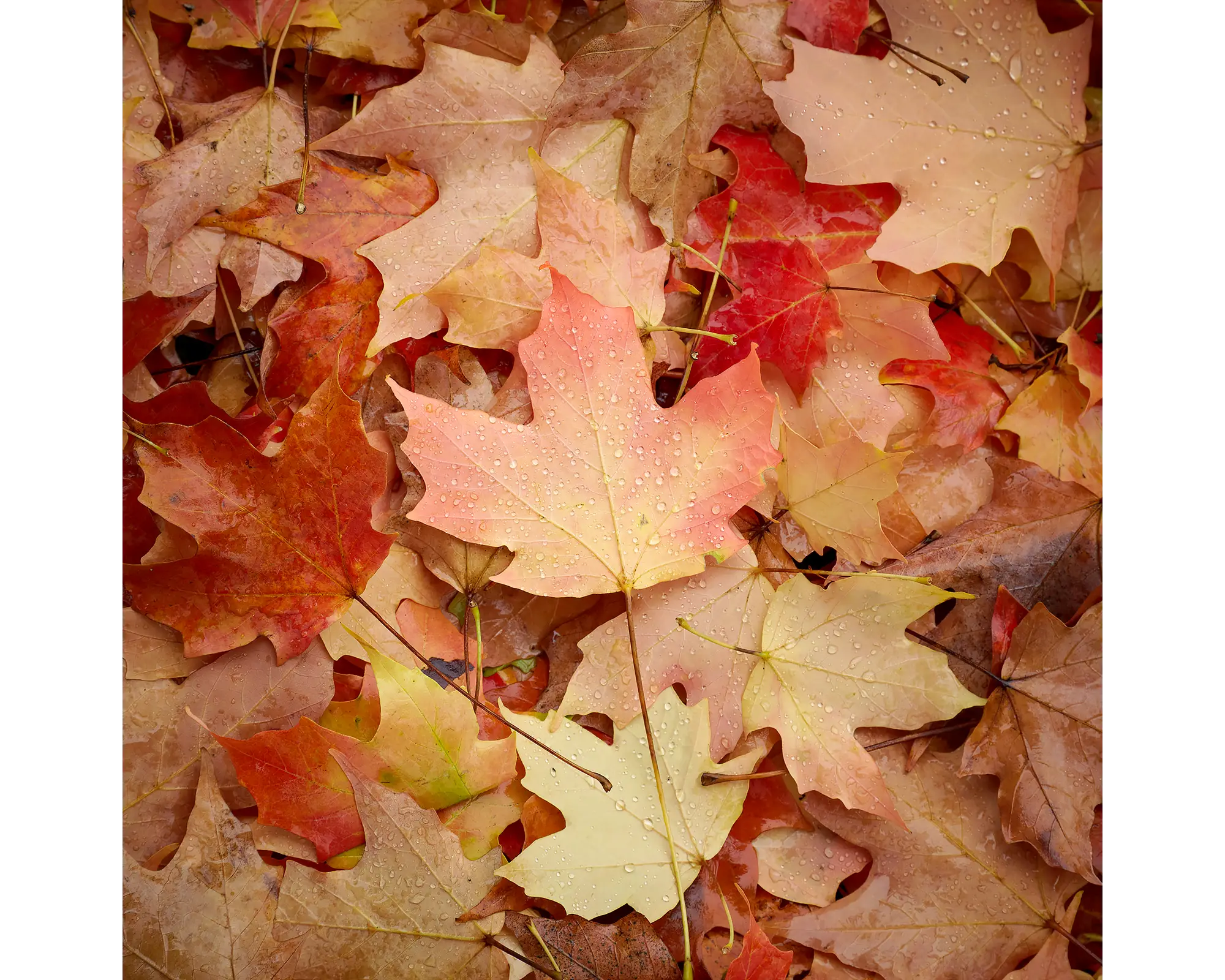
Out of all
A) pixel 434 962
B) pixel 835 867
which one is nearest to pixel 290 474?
pixel 434 962

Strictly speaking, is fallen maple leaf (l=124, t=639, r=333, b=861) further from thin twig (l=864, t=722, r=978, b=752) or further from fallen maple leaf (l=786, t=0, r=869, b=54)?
fallen maple leaf (l=786, t=0, r=869, b=54)

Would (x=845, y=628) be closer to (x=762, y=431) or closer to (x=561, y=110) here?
(x=762, y=431)

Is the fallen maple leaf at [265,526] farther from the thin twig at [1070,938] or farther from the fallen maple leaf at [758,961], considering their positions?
the thin twig at [1070,938]

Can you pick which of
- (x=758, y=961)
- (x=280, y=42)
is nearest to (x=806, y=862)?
(x=758, y=961)

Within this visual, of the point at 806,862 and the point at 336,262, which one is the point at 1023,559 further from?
the point at 336,262

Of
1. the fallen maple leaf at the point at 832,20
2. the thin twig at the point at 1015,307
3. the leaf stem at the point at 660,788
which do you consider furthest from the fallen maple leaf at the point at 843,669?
the fallen maple leaf at the point at 832,20

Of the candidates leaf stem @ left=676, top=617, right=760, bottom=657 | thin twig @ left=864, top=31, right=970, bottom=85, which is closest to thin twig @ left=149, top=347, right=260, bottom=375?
leaf stem @ left=676, top=617, right=760, bottom=657
